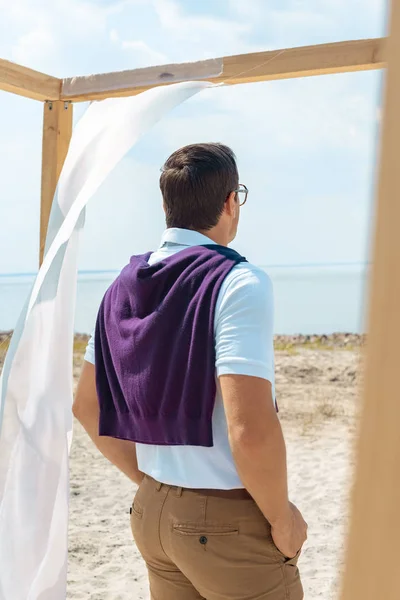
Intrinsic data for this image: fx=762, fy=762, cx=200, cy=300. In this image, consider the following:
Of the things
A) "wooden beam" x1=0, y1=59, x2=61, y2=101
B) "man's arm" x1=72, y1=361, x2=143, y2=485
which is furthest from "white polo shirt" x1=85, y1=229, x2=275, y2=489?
"wooden beam" x1=0, y1=59, x2=61, y2=101

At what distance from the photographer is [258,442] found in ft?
4.87

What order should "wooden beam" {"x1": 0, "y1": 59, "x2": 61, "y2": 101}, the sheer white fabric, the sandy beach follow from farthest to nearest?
the sandy beach, "wooden beam" {"x1": 0, "y1": 59, "x2": 61, "y2": 101}, the sheer white fabric

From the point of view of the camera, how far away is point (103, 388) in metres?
1.79

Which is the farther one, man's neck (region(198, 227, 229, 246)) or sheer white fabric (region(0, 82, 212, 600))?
sheer white fabric (region(0, 82, 212, 600))

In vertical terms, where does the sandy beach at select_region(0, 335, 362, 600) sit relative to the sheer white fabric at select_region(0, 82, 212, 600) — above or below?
below

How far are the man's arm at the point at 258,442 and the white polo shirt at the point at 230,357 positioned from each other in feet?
0.07

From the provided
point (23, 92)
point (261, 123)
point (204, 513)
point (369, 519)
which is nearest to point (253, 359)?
point (204, 513)

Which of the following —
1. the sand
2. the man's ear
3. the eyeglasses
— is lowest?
the sand

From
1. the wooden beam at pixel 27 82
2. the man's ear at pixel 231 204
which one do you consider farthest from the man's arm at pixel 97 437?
the wooden beam at pixel 27 82

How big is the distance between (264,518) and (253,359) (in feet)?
1.18

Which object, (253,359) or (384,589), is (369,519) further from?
(253,359)

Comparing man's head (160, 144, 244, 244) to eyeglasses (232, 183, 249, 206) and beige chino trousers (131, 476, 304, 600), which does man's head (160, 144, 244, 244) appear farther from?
beige chino trousers (131, 476, 304, 600)

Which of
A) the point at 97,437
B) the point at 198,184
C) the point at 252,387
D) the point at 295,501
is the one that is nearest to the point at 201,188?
the point at 198,184

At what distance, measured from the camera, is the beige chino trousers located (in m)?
1.55
